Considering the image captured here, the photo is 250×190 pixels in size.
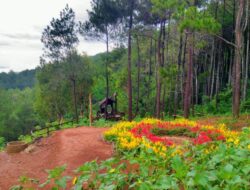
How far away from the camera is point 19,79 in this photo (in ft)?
394

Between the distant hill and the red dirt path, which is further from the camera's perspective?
the distant hill

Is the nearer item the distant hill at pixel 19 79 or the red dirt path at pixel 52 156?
the red dirt path at pixel 52 156

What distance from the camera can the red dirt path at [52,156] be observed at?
9100mm

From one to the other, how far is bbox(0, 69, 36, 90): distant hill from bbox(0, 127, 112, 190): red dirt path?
105288mm

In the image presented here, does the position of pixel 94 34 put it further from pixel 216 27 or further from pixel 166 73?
pixel 216 27

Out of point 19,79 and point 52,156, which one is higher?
point 19,79

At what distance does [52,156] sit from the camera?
1063 centimetres

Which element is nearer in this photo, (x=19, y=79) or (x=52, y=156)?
(x=52, y=156)

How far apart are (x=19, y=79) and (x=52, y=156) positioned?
116305 mm

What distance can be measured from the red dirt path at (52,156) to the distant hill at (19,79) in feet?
345

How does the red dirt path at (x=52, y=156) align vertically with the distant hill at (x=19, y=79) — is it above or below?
below

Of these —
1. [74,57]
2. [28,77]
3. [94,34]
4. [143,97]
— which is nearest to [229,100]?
[143,97]

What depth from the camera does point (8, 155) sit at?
1215cm

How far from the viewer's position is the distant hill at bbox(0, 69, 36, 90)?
113375 mm
